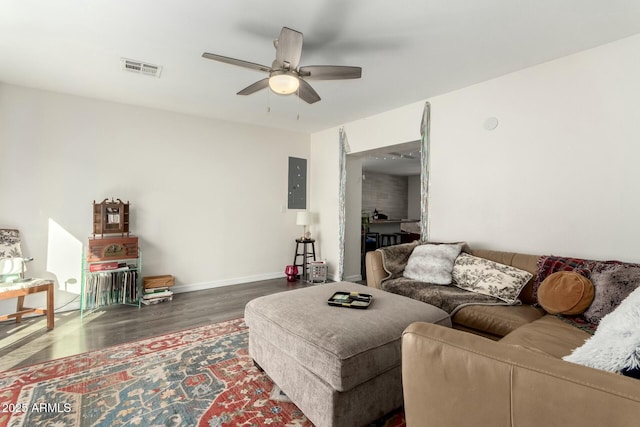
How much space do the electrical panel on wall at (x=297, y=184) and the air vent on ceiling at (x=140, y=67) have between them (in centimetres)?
260

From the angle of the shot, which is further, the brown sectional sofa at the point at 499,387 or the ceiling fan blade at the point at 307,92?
the ceiling fan blade at the point at 307,92

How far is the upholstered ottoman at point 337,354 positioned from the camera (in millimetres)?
1445

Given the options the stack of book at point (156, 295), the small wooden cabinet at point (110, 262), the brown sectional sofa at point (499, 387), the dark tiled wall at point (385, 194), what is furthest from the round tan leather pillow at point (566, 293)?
the dark tiled wall at point (385, 194)

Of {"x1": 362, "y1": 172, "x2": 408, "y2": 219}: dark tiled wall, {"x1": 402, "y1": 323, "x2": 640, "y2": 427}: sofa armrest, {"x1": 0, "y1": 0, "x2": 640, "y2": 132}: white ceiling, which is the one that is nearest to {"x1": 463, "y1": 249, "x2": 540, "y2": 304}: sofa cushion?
{"x1": 0, "y1": 0, "x2": 640, "y2": 132}: white ceiling

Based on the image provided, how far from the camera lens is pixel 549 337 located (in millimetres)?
1666

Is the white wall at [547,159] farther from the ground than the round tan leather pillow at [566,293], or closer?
farther from the ground

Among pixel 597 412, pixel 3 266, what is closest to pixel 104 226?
pixel 3 266

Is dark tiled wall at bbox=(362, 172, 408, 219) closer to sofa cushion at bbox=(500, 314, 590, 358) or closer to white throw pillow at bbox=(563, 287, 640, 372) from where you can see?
sofa cushion at bbox=(500, 314, 590, 358)

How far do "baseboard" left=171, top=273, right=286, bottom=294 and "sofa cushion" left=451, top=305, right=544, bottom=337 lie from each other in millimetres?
3258

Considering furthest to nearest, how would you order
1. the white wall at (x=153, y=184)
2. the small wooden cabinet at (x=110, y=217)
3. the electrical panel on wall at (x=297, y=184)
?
the electrical panel on wall at (x=297, y=184) < the small wooden cabinet at (x=110, y=217) < the white wall at (x=153, y=184)

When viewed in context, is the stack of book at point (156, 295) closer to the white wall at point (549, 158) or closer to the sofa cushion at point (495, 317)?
the sofa cushion at point (495, 317)

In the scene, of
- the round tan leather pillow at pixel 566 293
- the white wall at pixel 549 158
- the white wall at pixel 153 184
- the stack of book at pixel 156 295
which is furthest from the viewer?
→ the stack of book at pixel 156 295

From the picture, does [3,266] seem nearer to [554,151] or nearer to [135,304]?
[135,304]

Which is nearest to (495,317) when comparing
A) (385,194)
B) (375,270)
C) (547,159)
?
(375,270)
